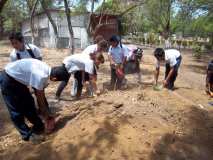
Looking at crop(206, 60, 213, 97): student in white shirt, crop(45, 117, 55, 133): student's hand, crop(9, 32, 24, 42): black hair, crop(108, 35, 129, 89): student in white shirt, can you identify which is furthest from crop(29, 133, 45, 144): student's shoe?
crop(206, 60, 213, 97): student in white shirt

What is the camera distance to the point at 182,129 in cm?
517

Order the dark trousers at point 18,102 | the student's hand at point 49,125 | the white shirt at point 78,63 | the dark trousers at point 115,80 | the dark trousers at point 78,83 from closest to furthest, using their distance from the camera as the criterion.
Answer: the dark trousers at point 18,102 < the student's hand at point 49,125 < the white shirt at point 78,63 < the dark trousers at point 78,83 < the dark trousers at point 115,80

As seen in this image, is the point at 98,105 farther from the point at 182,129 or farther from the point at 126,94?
the point at 182,129

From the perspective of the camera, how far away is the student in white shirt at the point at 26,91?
4656mm

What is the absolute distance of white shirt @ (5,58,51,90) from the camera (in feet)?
15.1

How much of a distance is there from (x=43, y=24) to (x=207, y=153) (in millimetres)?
27685

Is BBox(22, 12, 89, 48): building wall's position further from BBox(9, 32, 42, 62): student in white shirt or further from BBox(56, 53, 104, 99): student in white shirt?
BBox(9, 32, 42, 62): student in white shirt

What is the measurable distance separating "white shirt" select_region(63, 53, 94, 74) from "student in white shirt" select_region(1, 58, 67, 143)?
1763 millimetres

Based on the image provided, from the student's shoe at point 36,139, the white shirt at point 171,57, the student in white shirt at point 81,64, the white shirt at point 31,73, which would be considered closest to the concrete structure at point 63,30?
the white shirt at point 171,57

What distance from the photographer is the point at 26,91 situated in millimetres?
5094

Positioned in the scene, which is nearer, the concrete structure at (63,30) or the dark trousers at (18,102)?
the dark trousers at (18,102)

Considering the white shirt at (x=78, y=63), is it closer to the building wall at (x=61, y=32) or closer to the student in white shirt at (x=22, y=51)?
the student in white shirt at (x=22, y=51)

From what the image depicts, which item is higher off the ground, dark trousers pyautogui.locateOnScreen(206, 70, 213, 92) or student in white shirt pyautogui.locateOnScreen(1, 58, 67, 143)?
student in white shirt pyautogui.locateOnScreen(1, 58, 67, 143)

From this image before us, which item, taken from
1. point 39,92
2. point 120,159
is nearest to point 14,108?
point 39,92
